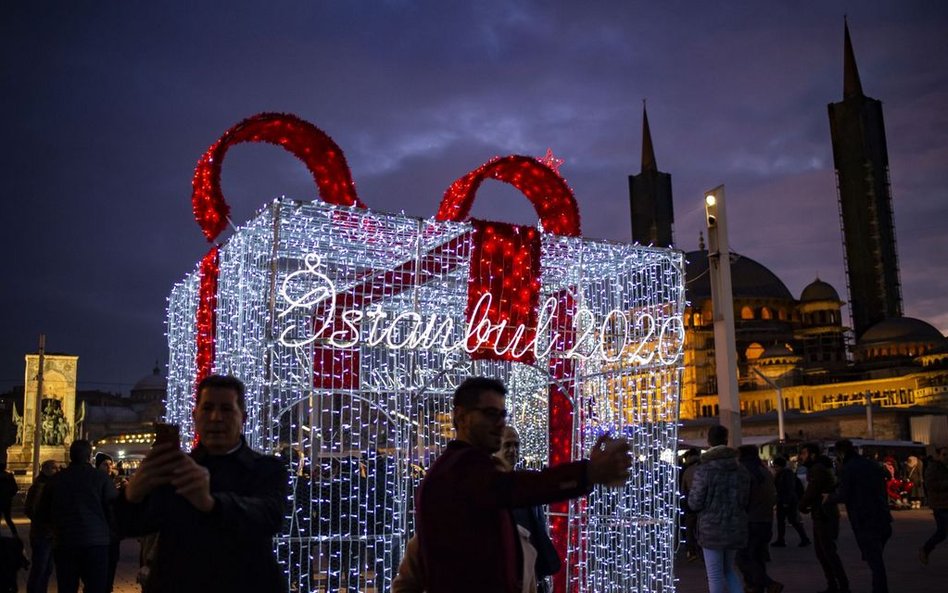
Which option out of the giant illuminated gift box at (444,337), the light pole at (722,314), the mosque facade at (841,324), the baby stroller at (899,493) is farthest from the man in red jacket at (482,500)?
the mosque facade at (841,324)

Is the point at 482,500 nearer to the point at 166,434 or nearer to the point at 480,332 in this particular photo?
the point at 166,434

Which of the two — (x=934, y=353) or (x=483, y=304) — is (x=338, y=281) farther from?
(x=934, y=353)

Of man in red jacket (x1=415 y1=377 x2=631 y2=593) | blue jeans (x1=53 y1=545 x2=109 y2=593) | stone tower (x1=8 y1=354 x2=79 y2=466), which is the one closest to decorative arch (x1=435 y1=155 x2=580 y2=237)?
blue jeans (x1=53 y1=545 x2=109 y2=593)

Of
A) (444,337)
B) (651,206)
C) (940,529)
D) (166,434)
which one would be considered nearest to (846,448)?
(940,529)

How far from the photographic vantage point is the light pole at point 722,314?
10.9 metres

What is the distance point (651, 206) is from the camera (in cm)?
7338

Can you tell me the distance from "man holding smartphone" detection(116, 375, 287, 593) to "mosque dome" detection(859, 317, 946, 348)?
63.8 m

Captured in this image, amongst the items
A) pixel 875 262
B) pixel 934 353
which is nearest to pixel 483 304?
pixel 934 353

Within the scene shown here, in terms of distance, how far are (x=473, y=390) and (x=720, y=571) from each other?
490cm

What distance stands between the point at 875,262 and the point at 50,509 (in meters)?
64.3

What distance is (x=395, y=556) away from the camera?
28.0 ft

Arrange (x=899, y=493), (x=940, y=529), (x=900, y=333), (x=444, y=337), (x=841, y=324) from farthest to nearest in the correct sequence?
(x=841, y=324) → (x=900, y=333) → (x=899, y=493) → (x=940, y=529) → (x=444, y=337)

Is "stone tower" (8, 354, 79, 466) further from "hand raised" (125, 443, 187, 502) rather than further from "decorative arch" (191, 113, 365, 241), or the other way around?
"hand raised" (125, 443, 187, 502)

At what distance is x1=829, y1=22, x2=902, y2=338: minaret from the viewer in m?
63.1
